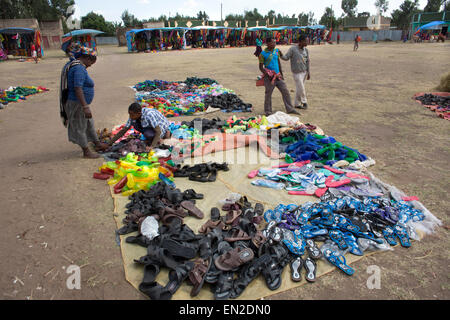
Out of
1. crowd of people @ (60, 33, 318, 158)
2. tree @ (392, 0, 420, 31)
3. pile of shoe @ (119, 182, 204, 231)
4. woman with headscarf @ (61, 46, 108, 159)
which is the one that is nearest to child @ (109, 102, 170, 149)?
crowd of people @ (60, 33, 318, 158)

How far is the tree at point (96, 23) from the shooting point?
5156 cm

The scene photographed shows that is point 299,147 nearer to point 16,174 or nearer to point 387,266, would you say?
point 387,266

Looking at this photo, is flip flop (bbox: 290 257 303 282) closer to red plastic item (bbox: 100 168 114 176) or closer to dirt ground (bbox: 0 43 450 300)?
dirt ground (bbox: 0 43 450 300)

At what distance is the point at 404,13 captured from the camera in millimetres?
59188

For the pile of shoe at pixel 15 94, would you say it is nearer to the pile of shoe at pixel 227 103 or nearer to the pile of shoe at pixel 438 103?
the pile of shoe at pixel 227 103

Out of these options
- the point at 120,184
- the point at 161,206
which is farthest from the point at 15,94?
the point at 161,206

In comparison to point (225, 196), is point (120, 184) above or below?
above

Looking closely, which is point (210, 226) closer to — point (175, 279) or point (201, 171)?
point (175, 279)

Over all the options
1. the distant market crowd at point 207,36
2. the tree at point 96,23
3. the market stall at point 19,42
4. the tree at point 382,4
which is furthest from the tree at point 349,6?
the market stall at point 19,42

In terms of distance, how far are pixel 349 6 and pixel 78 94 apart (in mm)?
96757

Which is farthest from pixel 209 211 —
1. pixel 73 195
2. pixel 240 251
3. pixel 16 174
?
pixel 16 174

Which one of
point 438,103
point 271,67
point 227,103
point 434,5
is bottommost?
point 438,103

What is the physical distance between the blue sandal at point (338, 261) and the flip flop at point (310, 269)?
0.16 metres

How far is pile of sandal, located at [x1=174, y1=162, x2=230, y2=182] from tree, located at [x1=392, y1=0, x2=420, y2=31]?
69300 mm
